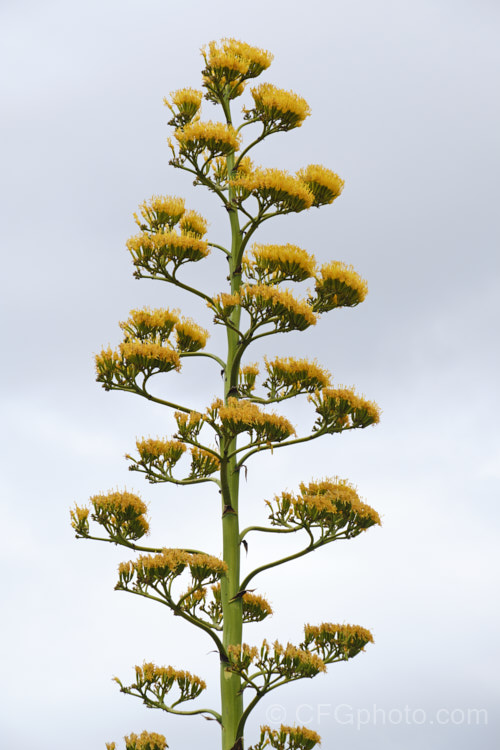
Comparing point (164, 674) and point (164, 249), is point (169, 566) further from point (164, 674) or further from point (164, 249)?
point (164, 249)

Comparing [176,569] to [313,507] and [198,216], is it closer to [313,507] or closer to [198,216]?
[313,507]

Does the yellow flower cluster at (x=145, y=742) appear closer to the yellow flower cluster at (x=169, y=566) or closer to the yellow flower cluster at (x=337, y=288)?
the yellow flower cluster at (x=169, y=566)

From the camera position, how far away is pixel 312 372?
1002cm

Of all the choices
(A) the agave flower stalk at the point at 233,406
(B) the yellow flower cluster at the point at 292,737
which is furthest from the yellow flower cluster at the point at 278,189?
(B) the yellow flower cluster at the point at 292,737

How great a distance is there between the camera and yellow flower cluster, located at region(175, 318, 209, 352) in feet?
33.4

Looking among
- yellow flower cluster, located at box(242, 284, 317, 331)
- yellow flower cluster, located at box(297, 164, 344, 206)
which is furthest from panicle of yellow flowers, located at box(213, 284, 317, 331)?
yellow flower cluster, located at box(297, 164, 344, 206)

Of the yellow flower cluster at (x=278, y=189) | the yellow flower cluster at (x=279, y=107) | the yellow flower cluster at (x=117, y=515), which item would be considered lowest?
the yellow flower cluster at (x=117, y=515)

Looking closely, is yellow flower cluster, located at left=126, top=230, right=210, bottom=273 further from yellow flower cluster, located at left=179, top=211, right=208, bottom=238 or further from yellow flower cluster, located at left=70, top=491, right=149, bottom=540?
yellow flower cluster, located at left=70, top=491, right=149, bottom=540

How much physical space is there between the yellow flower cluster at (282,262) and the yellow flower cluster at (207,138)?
1.14 m

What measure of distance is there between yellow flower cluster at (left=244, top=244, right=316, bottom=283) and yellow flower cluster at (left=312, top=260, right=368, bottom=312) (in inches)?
7.8

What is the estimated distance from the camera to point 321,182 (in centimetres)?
1050

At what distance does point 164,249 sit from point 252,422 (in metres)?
2.06

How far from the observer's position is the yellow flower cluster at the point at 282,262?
10000 millimetres

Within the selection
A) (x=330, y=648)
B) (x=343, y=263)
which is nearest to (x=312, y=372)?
(x=343, y=263)
